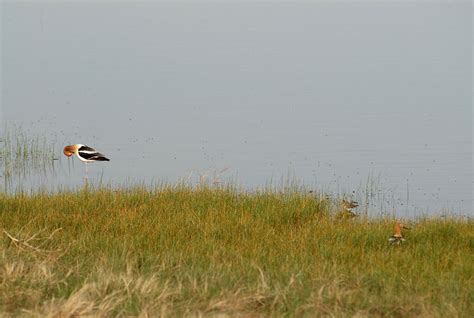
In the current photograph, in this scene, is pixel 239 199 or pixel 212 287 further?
pixel 239 199

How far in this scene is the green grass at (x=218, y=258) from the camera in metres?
6.52

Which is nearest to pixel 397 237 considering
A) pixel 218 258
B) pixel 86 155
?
pixel 218 258

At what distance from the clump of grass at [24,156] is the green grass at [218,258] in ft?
19.3

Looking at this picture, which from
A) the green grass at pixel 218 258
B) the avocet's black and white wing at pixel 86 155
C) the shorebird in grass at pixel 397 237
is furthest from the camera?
the avocet's black and white wing at pixel 86 155

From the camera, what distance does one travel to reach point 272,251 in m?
8.84

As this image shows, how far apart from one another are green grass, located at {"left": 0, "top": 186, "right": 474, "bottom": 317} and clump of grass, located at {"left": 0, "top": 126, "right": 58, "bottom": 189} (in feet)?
19.3

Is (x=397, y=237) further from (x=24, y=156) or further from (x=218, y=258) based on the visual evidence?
(x=24, y=156)

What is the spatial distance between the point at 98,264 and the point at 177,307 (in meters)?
1.78

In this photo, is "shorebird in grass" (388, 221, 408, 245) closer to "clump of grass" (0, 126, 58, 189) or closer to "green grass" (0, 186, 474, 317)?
"green grass" (0, 186, 474, 317)

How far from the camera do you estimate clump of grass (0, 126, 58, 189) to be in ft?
58.6

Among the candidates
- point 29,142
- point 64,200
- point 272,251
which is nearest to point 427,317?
point 272,251

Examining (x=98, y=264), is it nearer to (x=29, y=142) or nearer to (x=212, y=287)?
(x=212, y=287)

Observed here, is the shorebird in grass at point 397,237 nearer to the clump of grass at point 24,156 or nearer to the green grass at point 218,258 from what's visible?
the green grass at point 218,258

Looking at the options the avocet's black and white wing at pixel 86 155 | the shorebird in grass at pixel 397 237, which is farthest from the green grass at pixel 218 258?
the avocet's black and white wing at pixel 86 155
